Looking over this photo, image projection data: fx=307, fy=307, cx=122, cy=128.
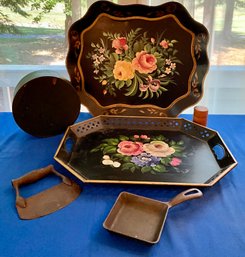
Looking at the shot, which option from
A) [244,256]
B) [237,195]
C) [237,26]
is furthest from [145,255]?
[237,26]

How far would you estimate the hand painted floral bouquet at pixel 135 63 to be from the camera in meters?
1.03

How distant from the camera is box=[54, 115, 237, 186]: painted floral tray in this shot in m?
0.77

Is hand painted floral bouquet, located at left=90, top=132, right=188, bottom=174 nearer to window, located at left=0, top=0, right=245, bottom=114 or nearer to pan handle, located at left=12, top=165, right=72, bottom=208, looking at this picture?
pan handle, located at left=12, top=165, right=72, bottom=208

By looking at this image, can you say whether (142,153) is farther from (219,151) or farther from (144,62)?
(144,62)

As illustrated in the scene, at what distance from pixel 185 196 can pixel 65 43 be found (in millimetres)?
849

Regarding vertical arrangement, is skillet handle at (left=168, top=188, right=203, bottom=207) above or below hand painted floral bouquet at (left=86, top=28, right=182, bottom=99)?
below

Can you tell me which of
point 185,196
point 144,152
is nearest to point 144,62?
point 144,152

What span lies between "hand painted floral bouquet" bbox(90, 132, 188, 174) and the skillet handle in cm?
9

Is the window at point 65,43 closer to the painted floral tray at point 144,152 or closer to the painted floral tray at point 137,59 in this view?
the painted floral tray at point 137,59

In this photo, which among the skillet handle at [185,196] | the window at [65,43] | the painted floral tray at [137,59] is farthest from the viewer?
the window at [65,43]

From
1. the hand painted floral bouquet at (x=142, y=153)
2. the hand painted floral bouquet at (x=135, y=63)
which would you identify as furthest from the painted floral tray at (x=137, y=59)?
the hand painted floral bouquet at (x=142, y=153)

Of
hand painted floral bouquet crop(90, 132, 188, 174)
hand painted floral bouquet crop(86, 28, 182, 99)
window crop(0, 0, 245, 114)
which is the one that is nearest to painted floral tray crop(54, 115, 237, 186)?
hand painted floral bouquet crop(90, 132, 188, 174)

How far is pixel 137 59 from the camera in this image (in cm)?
104

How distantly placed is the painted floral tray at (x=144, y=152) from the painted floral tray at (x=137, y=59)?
7 centimetres
